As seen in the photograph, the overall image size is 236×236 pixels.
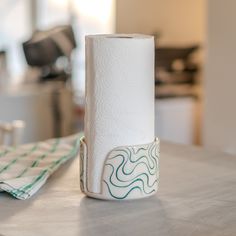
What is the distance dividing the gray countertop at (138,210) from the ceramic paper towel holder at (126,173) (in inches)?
0.7

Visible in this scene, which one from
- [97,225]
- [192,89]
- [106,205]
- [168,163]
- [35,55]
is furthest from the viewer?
[192,89]

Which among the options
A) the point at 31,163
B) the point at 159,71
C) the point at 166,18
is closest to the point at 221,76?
the point at 159,71

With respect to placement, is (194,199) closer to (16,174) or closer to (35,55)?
(16,174)

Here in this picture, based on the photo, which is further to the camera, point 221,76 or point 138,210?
point 221,76

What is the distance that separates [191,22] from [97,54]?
3561 millimetres

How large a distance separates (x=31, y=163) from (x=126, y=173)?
1.01 ft

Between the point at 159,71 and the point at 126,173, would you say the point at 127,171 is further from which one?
the point at 159,71

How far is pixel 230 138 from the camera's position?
3141 millimetres

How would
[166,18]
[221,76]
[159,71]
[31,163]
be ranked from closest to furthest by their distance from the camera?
[31,163], [221,76], [159,71], [166,18]

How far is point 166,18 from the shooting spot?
184 inches

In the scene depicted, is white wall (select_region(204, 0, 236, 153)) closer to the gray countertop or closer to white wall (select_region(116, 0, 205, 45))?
white wall (select_region(116, 0, 205, 45))

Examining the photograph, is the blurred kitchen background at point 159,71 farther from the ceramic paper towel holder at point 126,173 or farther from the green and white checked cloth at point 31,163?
the ceramic paper towel holder at point 126,173

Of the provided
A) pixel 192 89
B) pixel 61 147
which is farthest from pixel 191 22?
pixel 61 147

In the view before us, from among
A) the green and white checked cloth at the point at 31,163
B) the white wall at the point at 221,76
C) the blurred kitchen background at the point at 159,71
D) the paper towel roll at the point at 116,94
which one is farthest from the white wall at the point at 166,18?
the paper towel roll at the point at 116,94
